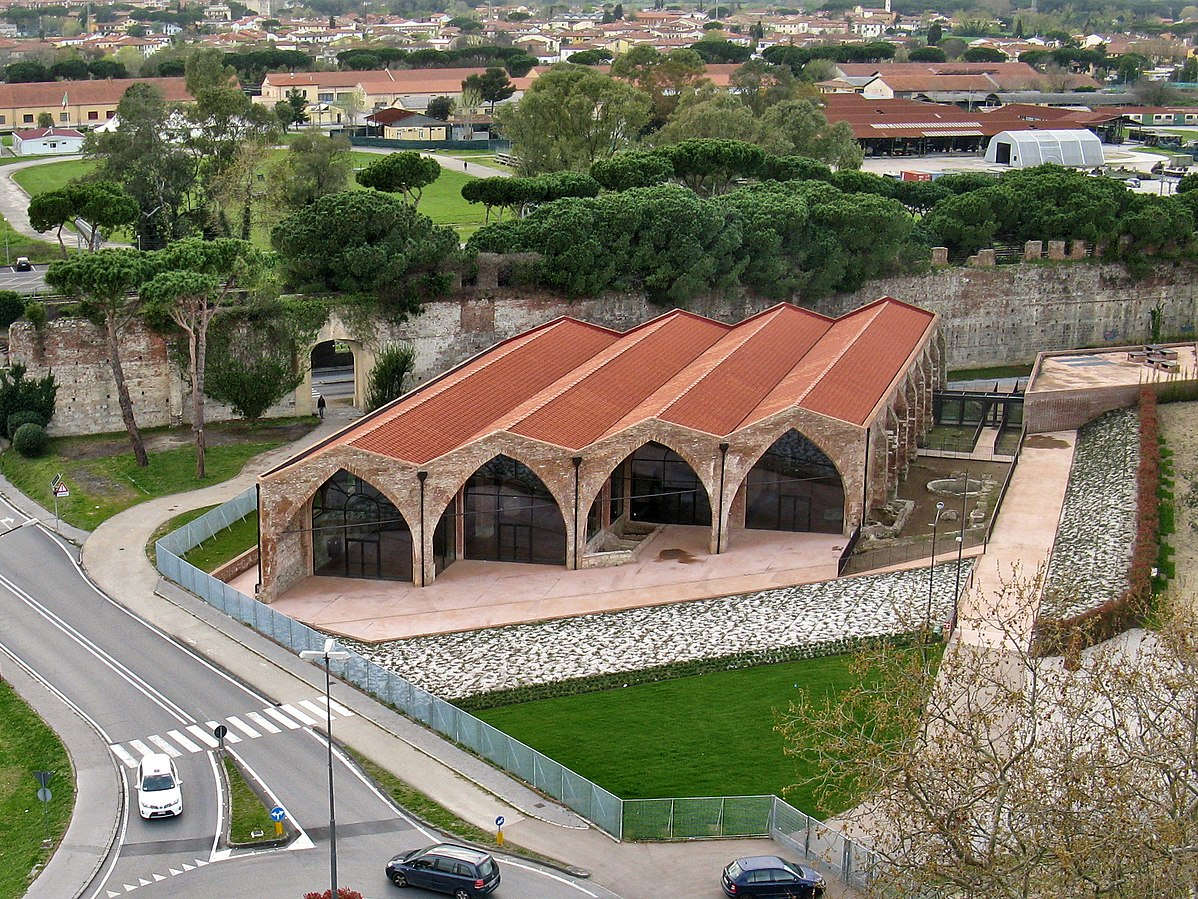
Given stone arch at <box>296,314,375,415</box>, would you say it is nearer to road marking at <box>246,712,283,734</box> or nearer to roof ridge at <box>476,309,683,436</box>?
roof ridge at <box>476,309,683,436</box>

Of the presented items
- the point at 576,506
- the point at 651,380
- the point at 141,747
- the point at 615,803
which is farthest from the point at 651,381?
the point at 141,747

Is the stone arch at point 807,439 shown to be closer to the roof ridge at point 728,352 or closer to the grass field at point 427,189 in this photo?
the roof ridge at point 728,352

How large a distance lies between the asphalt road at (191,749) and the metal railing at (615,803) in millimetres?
1982

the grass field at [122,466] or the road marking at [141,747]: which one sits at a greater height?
the grass field at [122,466]

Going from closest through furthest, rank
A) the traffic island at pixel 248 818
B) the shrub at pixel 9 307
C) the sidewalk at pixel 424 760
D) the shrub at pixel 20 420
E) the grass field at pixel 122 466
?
the sidewalk at pixel 424 760, the traffic island at pixel 248 818, the grass field at pixel 122 466, the shrub at pixel 20 420, the shrub at pixel 9 307

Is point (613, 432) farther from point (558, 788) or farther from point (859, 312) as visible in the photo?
point (859, 312)

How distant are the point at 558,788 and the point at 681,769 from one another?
149 inches

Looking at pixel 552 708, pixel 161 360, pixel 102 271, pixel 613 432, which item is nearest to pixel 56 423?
pixel 161 360

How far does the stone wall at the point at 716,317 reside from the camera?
7275cm

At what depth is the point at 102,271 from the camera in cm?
6384

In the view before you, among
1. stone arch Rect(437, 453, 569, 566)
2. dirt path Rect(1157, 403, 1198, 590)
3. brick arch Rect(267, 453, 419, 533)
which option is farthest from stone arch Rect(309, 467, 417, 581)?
dirt path Rect(1157, 403, 1198, 590)

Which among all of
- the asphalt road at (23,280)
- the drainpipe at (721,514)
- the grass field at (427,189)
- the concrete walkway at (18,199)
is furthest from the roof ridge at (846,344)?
the concrete walkway at (18,199)

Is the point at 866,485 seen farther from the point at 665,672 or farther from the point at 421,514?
the point at 421,514

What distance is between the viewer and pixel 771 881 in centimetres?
3647
